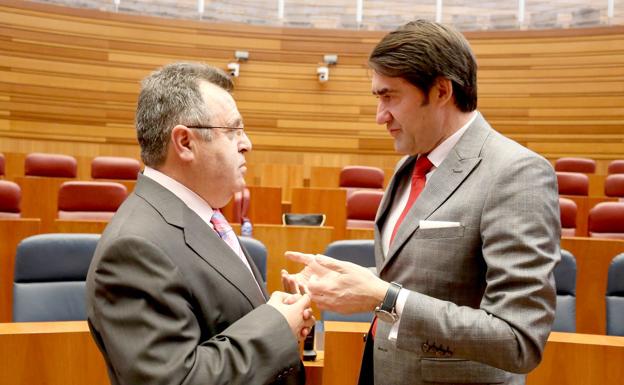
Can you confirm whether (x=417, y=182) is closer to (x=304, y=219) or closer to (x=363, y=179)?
(x=304, y=219)

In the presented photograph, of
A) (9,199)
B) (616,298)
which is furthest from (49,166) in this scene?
(616,298)

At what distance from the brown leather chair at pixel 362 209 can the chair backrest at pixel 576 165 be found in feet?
8.21

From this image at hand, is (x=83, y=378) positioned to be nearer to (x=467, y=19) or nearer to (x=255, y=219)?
(x=255, y=219)

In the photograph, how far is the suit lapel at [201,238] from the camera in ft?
2.57

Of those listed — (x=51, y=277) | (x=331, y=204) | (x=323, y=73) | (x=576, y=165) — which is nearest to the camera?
(x=51, y=277)

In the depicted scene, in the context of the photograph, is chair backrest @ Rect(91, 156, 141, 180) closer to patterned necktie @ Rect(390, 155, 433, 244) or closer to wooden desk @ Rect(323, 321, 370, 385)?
wooden desk @ Rect(323, 321, 370, 385)

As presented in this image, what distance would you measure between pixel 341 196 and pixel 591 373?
224 cm

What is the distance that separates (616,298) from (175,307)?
1.50 metres

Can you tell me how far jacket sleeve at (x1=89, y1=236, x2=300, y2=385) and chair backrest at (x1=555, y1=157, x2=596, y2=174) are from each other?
16.0ft

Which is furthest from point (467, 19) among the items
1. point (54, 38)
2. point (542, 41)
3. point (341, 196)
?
point (54, 38)

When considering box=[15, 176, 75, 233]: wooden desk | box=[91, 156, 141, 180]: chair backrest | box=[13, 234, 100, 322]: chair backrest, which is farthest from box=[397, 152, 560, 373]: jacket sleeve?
box=[91, 156, 141, 180]: chair backrest

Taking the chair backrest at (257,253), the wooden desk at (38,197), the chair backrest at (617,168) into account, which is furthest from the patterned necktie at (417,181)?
the chair backrest at (617,168)

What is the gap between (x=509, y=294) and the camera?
0.74m

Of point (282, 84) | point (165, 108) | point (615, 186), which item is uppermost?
point (282, 84)
